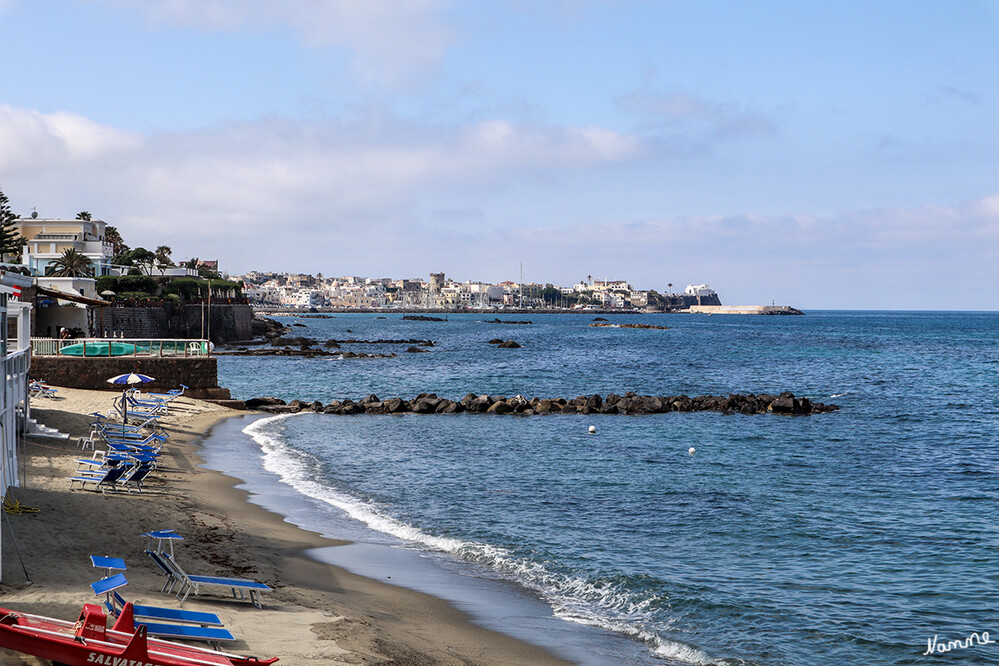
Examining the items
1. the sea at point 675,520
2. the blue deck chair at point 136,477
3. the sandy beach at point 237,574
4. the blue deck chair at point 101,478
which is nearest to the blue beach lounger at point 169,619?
the sandy beach at point 237,574

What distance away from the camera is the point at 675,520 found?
18297 mm

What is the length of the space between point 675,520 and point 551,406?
21448 mm

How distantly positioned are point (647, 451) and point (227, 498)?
14879 mm

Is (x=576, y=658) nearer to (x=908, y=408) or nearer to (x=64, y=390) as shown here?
(x=64, y=390)

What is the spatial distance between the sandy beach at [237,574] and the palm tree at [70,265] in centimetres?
5568

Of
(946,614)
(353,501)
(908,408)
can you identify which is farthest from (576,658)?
(908,408)

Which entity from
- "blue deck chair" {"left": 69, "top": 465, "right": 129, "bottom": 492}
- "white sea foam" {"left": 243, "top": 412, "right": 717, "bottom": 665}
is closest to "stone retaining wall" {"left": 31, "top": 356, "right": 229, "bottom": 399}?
"white sea foam" {"left": 243, "top": 412, "right": 717, "bottom": 665}

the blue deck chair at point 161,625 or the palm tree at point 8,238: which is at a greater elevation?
the palm tree at point 8,238

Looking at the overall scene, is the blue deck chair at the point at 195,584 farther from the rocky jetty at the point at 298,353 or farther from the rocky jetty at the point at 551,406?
the rocky jetty at the point at 298,353

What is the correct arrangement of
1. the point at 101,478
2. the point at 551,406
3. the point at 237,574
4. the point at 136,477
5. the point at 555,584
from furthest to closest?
the point at 551,406 < the point at 136,477 < the point at 101,478 < the point at 555,584 < the point at 237,574

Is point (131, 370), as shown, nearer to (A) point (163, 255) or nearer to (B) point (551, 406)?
(B) point (551, 406)

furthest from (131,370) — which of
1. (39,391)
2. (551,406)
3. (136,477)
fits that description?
(551,406)

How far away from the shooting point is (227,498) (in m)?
18.5

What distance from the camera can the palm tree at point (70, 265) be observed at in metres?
68.0
